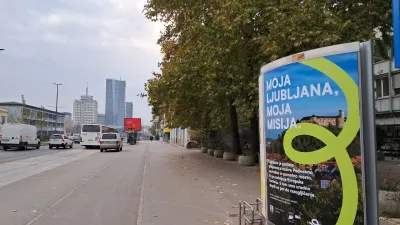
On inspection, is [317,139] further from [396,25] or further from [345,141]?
[396,25]

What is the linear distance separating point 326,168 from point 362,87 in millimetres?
807

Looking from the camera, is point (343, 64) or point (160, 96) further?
point (160, 96)

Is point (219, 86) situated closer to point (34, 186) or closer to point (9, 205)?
point (34, 186)

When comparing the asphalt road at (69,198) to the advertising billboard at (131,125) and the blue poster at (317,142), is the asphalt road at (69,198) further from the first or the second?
the advertising billboard at (131,125)

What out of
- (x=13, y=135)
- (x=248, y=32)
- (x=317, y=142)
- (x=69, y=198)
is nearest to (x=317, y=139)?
(x=317, y=142)

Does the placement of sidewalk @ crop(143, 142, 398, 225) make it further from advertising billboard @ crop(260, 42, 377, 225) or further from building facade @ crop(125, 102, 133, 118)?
building facade @ crop(125, 102, 133, 118)

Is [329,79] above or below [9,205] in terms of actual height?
above

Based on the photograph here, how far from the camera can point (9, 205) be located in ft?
30.1

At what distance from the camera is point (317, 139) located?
12.0 ft

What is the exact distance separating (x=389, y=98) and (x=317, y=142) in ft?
107

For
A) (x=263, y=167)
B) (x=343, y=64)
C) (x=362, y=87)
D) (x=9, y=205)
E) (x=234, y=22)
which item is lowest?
(x=9, y=205)

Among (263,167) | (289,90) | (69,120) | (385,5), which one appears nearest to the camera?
(289,90)

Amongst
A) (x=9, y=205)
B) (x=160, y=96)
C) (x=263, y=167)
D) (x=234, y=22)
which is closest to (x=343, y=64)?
(x=263, y=167)

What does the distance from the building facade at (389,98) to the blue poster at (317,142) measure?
98.5ft
